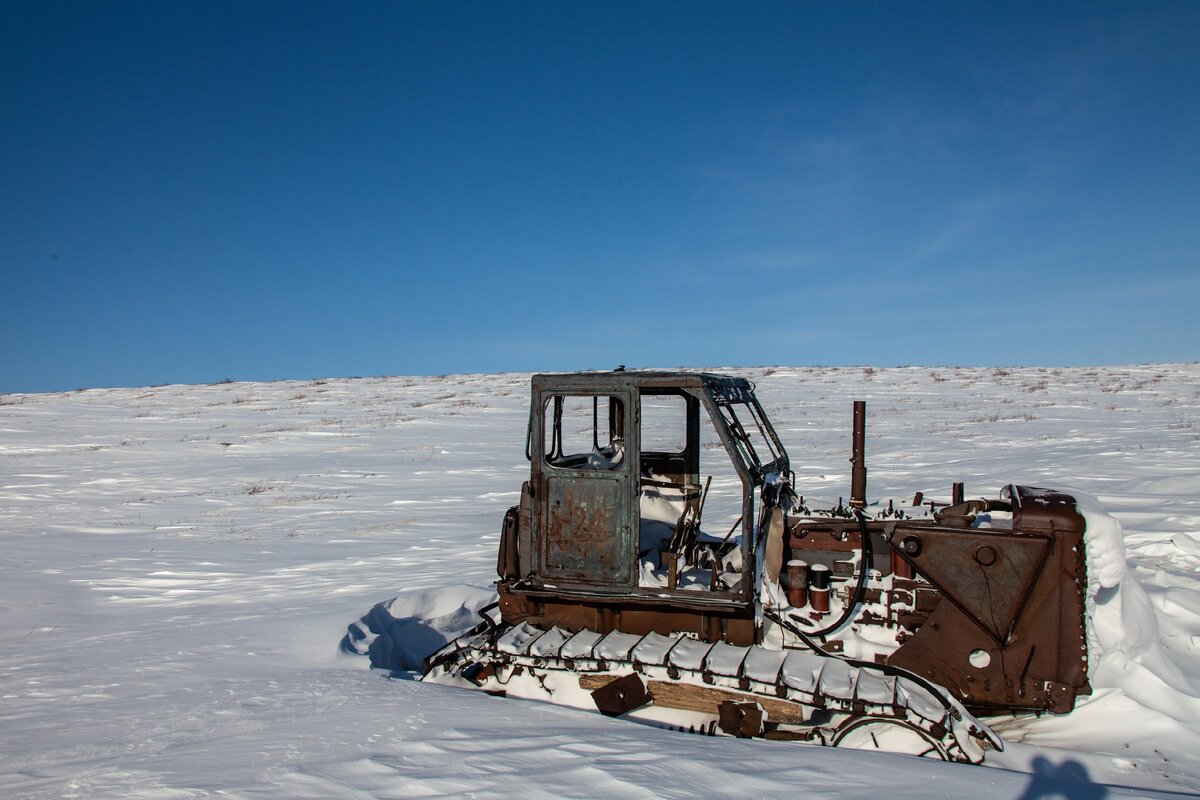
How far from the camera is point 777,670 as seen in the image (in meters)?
4.45

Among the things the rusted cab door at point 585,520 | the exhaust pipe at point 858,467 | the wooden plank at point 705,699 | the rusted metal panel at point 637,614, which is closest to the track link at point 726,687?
the wooden plank at point 705,699

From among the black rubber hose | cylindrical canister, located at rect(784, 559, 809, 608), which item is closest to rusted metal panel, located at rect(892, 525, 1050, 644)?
the black rubber hose

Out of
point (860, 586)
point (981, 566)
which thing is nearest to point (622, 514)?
point (860, 586)

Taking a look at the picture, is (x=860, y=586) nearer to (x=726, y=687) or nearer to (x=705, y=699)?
(x=726, y=687)

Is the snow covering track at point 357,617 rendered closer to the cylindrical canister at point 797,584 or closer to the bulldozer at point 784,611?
the bulldozer at point 784,611

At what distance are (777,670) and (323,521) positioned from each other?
27.3ft

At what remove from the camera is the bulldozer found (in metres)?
4.42

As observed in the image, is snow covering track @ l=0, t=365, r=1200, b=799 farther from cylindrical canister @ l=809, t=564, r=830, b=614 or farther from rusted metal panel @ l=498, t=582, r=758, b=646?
cylindrical canister @ l=809, t=564, r=830, b=614

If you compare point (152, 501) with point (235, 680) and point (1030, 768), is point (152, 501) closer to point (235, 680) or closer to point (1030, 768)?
point (235, 680)

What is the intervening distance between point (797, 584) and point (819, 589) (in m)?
0.15

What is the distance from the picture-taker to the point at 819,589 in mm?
4965

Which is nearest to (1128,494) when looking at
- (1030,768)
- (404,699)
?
(1030,768)

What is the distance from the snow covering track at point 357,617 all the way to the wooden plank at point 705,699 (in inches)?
11.5

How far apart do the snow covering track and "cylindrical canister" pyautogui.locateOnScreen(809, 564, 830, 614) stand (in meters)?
1.08
